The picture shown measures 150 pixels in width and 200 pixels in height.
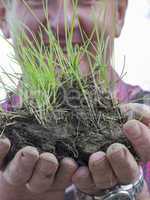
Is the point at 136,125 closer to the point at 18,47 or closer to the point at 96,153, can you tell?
the point at 96,153

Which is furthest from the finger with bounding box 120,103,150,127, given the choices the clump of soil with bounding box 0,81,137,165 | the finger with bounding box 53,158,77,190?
the finger with bounding box 53,158,77,190

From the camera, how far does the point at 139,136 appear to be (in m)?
0.47

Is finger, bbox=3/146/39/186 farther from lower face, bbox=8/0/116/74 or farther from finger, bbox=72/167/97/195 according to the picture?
lower face, bbox=8/0/116/74

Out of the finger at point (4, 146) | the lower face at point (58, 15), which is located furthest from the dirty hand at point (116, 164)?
the lower face at point (58, 15)

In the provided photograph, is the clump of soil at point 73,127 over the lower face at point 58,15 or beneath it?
beneath

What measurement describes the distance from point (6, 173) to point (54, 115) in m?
0.11

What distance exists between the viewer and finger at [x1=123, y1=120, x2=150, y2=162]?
0.46 metres

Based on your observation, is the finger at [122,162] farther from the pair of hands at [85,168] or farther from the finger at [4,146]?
the finger at [4,146]

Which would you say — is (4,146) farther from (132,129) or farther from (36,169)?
(132,129)

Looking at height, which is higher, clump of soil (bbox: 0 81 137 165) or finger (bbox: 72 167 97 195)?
clump of soil (bbox: 0 81 137 165)

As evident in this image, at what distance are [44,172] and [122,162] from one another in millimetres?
108

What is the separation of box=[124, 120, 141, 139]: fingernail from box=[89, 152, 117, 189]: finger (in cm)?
4

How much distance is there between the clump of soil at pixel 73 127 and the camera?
1.59 ft

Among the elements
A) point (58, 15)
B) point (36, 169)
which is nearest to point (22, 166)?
point (36, 169)
